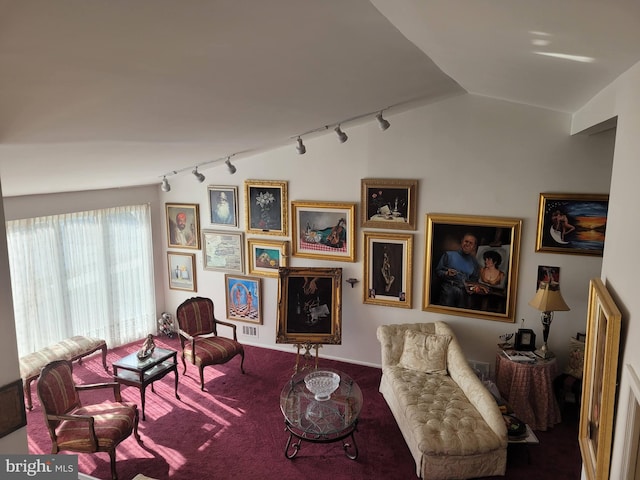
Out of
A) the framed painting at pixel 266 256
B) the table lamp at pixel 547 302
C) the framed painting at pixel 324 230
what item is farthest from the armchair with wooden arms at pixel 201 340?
the table lamp at pixel 547 302

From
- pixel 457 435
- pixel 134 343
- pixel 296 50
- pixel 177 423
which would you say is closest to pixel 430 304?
pixel 457 435

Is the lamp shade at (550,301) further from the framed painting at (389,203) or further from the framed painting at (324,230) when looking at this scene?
the framed painting at (324,230)

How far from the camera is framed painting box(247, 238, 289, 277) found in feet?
21.6

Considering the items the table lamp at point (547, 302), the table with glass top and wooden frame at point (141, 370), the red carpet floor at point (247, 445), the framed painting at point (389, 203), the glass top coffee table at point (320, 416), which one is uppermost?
the framed painting at point (389, 203)

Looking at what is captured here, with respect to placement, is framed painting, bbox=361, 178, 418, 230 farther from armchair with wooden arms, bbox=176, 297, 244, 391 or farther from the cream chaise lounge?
armchair with wooden arms, bbox=176, 297, 244, 391

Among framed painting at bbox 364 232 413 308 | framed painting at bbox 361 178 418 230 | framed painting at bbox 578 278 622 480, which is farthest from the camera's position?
framed painting at bbox 364 232 413 308

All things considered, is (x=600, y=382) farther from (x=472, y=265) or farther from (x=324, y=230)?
(x=324, y=230)

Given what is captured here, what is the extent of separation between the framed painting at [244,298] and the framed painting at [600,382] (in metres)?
4.75

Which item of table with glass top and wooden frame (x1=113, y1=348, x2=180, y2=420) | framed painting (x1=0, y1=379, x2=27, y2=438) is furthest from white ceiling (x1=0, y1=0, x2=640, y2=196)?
table with glass top and wooden frame (x1=113, y1=348, x2=180, y2=420)

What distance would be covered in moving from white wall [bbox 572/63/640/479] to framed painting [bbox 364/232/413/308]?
127 inches

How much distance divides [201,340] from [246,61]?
438 centimetres

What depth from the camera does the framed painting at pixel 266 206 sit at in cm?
649

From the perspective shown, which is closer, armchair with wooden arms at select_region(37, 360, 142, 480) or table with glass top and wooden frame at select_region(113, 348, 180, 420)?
armchair with wooden arms at select_region(37, 360, 142, 480)

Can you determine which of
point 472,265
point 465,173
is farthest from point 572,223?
point 465,173
